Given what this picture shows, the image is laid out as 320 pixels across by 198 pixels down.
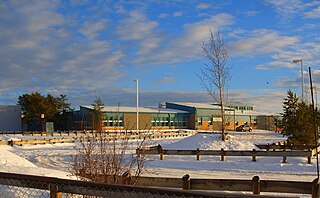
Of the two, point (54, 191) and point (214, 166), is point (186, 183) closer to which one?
point (54, 191)

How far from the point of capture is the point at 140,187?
412cm

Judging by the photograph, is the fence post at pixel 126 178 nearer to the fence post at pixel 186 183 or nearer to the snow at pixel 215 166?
the fence post at pixel 186 183

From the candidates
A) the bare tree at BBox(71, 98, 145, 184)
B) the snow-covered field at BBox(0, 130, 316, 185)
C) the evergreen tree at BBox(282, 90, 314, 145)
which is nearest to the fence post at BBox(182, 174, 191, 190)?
the bare tree at BBox(71, 98, 145, 184)

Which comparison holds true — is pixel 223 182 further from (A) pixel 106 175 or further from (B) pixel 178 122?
(B) pixel 178 122

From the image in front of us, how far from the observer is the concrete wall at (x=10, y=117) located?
77.4m

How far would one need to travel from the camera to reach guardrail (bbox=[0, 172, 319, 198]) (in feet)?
13.1

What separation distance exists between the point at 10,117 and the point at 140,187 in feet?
260

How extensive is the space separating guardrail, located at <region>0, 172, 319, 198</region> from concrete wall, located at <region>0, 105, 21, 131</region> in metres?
74.1

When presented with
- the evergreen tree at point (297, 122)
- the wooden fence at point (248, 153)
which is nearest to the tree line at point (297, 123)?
the evergreen tree at point (297, 122)

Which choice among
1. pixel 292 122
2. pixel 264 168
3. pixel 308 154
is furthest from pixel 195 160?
pixel 292 122

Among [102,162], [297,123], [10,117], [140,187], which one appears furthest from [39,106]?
[140,187]

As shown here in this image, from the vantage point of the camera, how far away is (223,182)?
8.12 meters

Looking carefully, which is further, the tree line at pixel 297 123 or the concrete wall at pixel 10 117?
the concrete wall at pixel 10 117

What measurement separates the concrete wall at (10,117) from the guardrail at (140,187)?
243 ft
